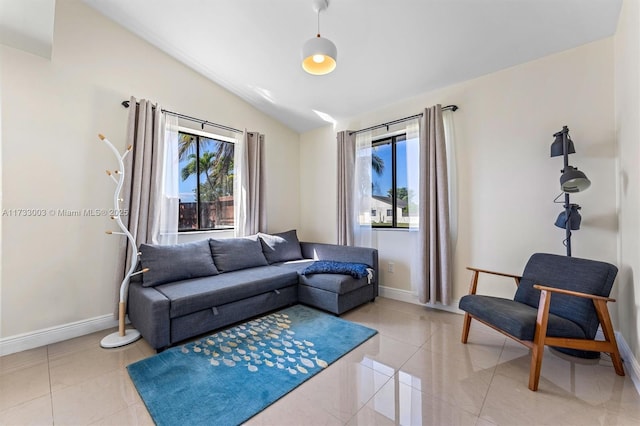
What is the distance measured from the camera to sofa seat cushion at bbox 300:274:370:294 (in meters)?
2.93

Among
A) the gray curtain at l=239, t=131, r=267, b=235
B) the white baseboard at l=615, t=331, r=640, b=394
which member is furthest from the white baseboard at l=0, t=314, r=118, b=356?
the white baseboard at l=615, t=331, r=640, b=394

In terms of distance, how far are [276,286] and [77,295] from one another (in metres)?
1.92

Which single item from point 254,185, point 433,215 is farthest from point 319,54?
point 254,185

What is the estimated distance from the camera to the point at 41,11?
1.92 meters

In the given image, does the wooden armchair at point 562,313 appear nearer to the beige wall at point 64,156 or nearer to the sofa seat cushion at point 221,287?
the sofa seat cushion at point 221,287

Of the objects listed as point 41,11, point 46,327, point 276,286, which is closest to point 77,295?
point 46,327

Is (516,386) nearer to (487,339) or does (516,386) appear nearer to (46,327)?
(487,339)

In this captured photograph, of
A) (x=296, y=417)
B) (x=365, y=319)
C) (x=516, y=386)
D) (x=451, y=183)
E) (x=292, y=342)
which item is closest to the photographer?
(x=296, y=417)

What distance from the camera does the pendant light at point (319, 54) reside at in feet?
6.49

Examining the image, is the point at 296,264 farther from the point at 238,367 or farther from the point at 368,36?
the point at 368,36

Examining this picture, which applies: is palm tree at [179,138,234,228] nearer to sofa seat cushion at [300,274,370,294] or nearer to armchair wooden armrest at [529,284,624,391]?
sofa seat cushion at [300,274,370,294]

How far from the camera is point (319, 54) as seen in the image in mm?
1979

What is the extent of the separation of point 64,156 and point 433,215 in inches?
151

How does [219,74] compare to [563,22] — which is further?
[219,74]
